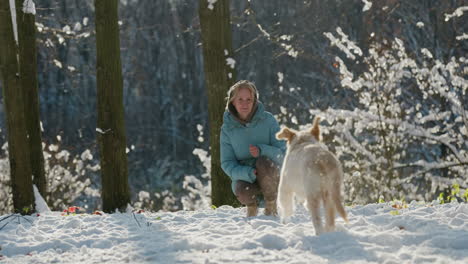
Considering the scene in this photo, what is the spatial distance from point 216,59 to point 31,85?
3.87 metres

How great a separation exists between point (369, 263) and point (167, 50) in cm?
2734

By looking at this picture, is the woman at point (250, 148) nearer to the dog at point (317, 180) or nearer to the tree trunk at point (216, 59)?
the dog at point (317, 180)

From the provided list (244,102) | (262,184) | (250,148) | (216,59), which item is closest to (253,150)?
(250,148)

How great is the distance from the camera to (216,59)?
790 centimetres

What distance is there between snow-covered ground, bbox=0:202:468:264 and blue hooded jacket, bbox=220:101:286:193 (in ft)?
1.78

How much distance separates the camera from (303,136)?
4.98m

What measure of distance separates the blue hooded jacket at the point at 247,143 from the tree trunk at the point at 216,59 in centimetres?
193

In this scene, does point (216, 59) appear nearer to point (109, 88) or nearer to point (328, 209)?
point (109, 88)

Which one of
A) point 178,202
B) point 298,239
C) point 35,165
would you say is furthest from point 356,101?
point 298,239

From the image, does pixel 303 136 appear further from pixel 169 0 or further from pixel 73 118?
pixel 73 118

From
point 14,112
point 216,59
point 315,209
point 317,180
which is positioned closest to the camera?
point 317,180

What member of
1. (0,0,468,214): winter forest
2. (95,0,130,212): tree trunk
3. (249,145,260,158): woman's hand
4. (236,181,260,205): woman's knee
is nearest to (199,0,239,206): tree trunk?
(0,0,468,214): winter forest

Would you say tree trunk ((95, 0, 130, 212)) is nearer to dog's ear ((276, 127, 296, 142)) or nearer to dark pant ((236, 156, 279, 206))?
dark pant ((236, 156, 279, 206))

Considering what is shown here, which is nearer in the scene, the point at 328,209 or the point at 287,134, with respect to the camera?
the point at 328,209
